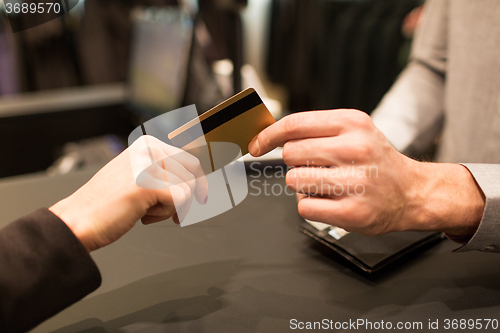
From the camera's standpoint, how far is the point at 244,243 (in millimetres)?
505

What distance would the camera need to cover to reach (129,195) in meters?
0.38

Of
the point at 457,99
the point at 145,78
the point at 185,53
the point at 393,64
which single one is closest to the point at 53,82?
the point at 145,78

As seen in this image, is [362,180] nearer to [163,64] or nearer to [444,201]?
[444,201]

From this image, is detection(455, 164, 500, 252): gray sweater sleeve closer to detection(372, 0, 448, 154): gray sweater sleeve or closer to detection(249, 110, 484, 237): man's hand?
detection(249, 110, 484, 237): man's hand

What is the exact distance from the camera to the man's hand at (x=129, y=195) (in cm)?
38

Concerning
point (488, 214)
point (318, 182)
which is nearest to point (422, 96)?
point (488, 214)

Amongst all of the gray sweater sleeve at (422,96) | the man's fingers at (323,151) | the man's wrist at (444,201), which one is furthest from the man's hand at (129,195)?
the gray sweater sleeve at (422,96)

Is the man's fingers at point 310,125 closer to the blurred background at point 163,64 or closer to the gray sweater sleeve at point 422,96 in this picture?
the gray sweater sleeve at point 422,96

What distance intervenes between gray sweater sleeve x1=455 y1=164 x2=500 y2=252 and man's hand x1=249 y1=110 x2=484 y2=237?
0.01 meters

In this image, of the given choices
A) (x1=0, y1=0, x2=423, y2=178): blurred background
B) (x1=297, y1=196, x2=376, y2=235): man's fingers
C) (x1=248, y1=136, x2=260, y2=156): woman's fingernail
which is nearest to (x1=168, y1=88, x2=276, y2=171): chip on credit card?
(x1=248, y1=136, x2=260, y2=156): woman's fingernail

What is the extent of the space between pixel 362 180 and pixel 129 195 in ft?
0.90

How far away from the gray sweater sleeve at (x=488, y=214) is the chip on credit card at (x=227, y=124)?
30cm

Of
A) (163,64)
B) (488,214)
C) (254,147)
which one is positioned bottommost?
(488,214)

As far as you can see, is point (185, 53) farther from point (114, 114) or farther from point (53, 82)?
point (53, 82)
